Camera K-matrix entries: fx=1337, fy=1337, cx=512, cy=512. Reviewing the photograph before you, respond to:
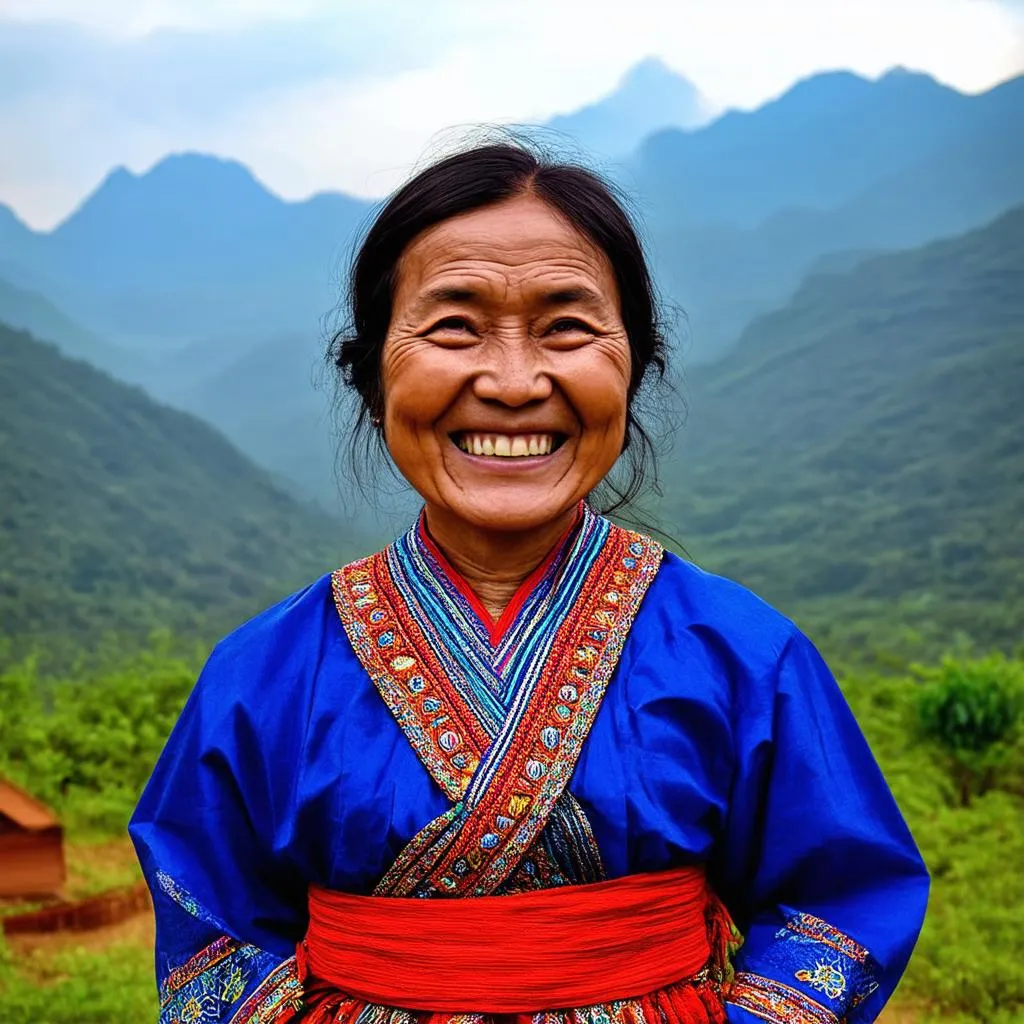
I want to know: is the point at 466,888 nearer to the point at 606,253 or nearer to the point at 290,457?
the point at 606,253

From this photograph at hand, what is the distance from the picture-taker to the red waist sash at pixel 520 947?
172 centimetres

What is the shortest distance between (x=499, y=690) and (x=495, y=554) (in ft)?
0.77

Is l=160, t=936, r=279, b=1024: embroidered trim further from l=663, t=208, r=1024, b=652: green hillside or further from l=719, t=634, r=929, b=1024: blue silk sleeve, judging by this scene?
l=663, t=208, r=1024, b=652: green hillside

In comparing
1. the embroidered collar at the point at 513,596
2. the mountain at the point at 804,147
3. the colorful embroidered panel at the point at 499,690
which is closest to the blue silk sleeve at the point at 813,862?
the colorful embroidered panel at the point at 499,690

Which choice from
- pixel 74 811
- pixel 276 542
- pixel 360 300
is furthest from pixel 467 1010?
pixel 276 542

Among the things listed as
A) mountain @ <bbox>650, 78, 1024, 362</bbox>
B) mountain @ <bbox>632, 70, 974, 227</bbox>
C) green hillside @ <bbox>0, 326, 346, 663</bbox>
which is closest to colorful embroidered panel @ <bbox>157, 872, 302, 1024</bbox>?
green hillside @ <bbox>0, 326, 346, 663</bbox>

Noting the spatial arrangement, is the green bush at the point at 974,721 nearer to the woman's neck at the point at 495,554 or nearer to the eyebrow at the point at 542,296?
the woman's neck at the point at 495,554

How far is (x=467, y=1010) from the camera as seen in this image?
5.66 ft

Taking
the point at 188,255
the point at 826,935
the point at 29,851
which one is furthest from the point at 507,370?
the point at 188,255

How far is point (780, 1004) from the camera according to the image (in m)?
1.74

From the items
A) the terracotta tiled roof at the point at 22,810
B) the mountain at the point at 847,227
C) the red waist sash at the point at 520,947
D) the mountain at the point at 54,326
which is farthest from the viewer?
the mountain at the point at 54,326

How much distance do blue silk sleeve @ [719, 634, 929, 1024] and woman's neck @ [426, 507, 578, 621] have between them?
14.9 inches

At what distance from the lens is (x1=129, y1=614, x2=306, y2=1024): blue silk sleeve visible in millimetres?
1856

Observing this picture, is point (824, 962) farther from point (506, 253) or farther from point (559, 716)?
point (506, 253)
